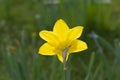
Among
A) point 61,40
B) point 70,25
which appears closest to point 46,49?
point 61,40

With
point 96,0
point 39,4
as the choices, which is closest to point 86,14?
point 96,0

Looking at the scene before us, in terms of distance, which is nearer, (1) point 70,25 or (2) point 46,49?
(2) point 46,49

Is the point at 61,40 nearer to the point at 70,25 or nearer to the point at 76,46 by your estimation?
the point at 76,46

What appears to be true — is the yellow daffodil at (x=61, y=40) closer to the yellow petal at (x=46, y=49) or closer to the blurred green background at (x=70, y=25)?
the yellow petal at (x=46, y=49)

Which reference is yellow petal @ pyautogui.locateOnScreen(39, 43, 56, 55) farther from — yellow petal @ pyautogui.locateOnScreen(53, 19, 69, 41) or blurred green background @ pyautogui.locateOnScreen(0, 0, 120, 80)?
blurred green background @ pyautogui.locateOnScreen(0, 0, 120, 80)

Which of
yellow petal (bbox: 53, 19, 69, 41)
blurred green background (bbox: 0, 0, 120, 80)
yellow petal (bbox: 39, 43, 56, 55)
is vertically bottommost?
blurred green background (bbox: 0, 0, 120, 80)

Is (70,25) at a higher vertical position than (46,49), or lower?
lower

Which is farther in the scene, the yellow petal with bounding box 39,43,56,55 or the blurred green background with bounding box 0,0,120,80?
the blurred green background with bounding box 0,0,120,80

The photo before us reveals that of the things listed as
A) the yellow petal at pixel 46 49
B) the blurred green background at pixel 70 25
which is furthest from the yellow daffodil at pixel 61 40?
the blurred green background at pixel 70 25

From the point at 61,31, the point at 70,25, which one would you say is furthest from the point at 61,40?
the point at 70,25

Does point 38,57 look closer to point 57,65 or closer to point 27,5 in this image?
point 57,65

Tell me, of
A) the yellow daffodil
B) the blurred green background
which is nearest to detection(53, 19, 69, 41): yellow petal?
the yellow daffodil
